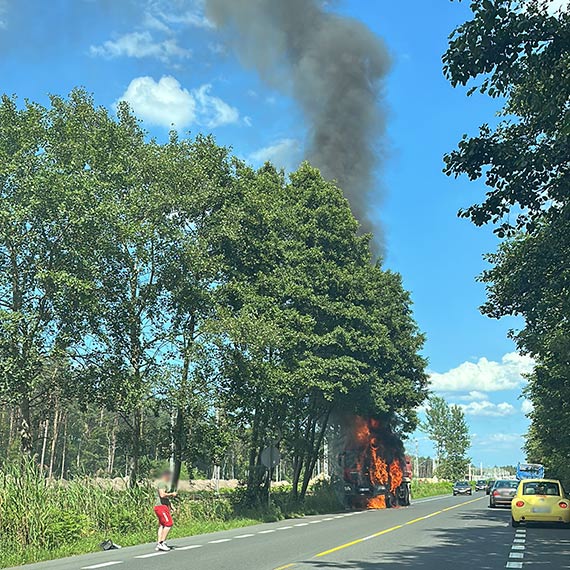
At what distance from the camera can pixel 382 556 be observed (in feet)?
50.1

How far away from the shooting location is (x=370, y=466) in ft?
150

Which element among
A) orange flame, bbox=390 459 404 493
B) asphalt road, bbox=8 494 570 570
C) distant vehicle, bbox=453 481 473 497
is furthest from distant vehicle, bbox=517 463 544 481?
asphalt road, bbox=8 494 570 570

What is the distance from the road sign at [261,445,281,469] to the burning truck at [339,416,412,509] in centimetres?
1355

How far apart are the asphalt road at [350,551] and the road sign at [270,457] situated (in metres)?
7.08

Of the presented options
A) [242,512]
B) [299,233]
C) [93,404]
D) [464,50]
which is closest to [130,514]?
[93,404]

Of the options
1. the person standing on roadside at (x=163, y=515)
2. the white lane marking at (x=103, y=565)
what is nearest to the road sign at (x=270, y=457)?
the person standing on roadside at (x=163, y=515)

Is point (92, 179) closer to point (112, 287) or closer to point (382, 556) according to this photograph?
point (112, 287)

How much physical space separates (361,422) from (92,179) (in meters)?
26.1

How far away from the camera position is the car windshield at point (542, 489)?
2506 cm

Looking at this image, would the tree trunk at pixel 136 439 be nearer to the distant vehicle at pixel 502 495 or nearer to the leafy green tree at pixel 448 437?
the distant vehicle at pixel 502 495

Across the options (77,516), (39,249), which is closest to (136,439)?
(39,249)

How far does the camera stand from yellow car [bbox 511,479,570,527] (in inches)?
969

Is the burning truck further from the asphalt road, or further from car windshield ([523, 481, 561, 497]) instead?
the asphalt road

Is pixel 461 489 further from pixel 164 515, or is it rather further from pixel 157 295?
pixel 164 515
